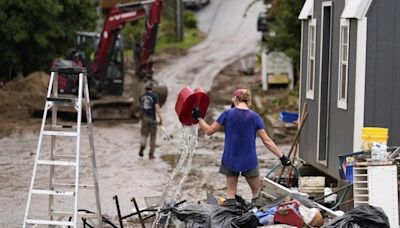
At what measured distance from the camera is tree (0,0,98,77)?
3212 centimetres

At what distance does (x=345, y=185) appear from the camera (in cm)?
1216

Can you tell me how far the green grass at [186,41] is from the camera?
5131 centimetres

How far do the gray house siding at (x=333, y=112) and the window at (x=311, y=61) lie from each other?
16 cm

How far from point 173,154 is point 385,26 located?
9.88 m

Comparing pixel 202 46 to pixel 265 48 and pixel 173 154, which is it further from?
pixel 173 154

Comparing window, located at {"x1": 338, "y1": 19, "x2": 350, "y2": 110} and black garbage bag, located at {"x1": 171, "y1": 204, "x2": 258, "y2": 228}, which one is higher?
window, located at {"x1": 338, "y1": 19, "x2": 350, "y2": 110}

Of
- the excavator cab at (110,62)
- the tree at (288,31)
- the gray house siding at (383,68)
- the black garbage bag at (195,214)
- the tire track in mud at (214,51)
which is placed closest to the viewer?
the black garbage bag at (195,214)

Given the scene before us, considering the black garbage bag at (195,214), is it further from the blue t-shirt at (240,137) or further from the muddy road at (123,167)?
the muddy road at (123,167)

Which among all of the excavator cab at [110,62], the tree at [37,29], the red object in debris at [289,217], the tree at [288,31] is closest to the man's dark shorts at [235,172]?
the red object in debris at [289,217]

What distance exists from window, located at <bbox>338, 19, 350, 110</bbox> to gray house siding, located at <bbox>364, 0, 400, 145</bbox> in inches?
27.3


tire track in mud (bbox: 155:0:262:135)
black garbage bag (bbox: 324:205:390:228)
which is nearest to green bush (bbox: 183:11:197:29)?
tire track in mud (bbox: 155:0:262:135)

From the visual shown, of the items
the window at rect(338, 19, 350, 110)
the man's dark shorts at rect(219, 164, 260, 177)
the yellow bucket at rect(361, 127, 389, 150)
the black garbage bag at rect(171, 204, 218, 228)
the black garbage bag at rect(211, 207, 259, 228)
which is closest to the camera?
the black garbage bag at rect(211, 207, 259, 228)

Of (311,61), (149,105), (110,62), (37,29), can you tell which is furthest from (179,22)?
(311,61)

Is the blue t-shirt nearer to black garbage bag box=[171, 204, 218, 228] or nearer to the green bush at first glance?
black garbage bag box=[171, 204, 218, 228]
